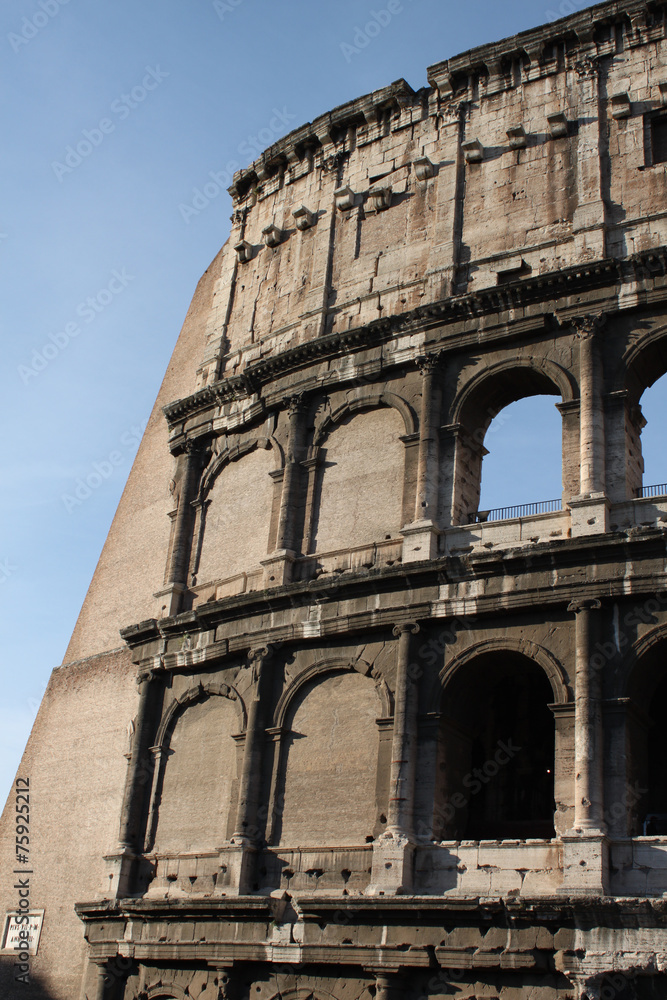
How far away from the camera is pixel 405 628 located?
50.2 ft

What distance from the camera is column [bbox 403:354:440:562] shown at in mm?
15875

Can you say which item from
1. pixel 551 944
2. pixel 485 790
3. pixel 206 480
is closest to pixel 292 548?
pixel 206 480

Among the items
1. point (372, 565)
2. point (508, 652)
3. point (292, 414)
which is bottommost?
point (508, 652)

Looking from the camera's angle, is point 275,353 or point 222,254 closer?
point 275,353

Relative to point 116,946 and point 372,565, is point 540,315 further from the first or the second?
point 116,946

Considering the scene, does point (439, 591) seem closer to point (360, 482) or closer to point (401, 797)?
point (401, 797)

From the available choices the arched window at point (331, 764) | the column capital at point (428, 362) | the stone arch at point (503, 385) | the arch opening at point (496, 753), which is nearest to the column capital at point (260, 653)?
the arched window at point (331, 764)

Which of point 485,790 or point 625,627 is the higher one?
point 625,627

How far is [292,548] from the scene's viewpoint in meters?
17.6

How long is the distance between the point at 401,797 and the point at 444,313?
738 cm

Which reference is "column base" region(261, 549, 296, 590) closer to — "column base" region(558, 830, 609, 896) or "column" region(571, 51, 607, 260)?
"column base" region(558, 830, 609, 896)

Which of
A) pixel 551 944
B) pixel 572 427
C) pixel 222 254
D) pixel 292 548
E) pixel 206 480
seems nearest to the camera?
A: pixel 551 944

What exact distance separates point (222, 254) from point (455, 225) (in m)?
7.89

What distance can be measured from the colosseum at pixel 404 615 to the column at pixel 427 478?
0.06 m
